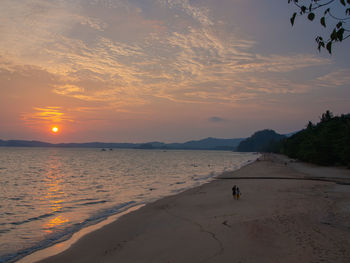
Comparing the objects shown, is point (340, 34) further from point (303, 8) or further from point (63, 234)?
point (63, 234)

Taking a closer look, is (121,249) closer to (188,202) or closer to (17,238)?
(17,238)

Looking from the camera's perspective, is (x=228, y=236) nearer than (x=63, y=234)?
Yes

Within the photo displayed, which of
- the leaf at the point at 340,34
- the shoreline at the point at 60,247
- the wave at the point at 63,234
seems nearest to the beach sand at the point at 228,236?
the shoreline at the point at 60,247

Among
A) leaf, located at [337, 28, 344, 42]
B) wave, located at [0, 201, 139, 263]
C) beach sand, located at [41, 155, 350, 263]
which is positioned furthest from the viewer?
wave, located at [0, 201, 139, 263]

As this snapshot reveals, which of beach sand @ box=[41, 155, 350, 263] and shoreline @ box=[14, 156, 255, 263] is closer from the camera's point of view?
beach sand @ box=[41, 155, 350, 263]

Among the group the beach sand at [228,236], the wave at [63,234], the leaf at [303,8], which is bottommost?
the wave at [63,234]

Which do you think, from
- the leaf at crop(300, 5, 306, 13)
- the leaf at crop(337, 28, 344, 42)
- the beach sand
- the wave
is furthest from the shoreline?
the leaf at crop(337, 28, 344, 42)

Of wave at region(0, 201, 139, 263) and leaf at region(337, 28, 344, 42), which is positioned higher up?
leaf at region(337, 28, 344, 42)

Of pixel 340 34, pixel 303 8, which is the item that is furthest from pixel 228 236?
pixel 303 8

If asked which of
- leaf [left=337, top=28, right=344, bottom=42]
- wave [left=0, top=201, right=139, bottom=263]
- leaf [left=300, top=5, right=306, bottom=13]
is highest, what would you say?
leaf [left=300, top=5, right=306, bottom=13]

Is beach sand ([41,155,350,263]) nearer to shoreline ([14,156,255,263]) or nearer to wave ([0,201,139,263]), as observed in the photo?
shoreline ([14,156,255,263])

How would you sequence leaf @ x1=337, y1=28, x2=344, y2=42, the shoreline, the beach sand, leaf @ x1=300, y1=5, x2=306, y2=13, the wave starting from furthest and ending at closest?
the wave
the shoreline
the beach sand
leaf @ x1=300, y1=5, x2=306, y2=13
leaf @ x1=337, y1=28, x2=344, y2=42

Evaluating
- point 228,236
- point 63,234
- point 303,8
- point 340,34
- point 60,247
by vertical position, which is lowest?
point 63,234

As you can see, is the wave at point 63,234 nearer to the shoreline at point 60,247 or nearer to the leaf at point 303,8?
the shoreline at point 60,247
